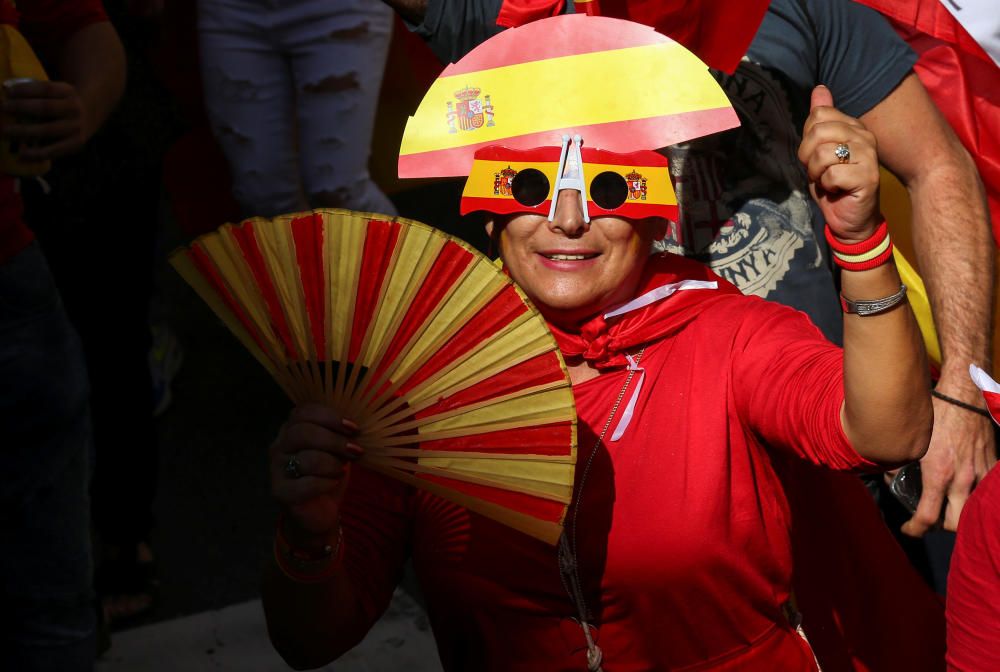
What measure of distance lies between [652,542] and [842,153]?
2.31 ft

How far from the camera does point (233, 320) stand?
1854mm

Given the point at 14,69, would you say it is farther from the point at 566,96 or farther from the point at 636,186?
the point at 636,186

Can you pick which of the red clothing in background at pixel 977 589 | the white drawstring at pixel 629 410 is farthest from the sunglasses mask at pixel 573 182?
the red clothing in background at pixel 977 589

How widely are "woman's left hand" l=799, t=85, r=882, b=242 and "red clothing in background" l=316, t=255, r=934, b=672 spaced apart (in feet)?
1.07

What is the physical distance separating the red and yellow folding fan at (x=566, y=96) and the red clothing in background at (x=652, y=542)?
34 centimetres

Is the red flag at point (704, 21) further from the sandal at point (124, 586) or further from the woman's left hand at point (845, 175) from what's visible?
the sandal at point (124, 586)

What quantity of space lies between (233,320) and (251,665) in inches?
75.1

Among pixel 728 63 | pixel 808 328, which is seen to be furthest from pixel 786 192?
pixel 808 328

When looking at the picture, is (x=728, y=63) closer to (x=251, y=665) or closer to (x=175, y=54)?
(x=175, y=54)

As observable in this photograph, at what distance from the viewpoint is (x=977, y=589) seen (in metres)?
1.78

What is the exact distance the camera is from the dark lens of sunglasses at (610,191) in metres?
2.13

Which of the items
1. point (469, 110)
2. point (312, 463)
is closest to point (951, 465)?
point (469, 110)

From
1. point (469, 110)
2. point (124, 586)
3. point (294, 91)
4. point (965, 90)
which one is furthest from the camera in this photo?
point (124, 586)

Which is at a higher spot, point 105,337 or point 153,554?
point 105,337
